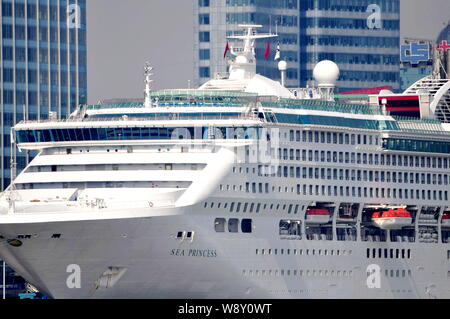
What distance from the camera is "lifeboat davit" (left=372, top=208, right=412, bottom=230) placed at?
104125 mm

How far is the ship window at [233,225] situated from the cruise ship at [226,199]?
111 millimetres

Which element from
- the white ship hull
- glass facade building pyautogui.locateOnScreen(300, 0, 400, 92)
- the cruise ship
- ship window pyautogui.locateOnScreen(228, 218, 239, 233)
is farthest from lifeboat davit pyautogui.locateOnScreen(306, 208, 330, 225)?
glass facade building pyautogui.locateOnScreen(300, 0, 400, 92)

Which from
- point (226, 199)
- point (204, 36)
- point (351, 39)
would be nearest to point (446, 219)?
point (226, 199)

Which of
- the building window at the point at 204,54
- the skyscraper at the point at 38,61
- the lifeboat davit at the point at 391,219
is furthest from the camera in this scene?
the building window at the point at 204,54

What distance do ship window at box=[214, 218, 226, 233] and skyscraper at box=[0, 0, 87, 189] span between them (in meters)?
53.9

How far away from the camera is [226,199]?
9275 centimetres

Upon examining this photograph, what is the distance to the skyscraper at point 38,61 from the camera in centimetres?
14600

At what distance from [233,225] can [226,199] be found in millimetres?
2054

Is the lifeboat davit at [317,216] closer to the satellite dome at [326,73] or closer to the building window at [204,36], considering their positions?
the satellite dome at [326,73]
